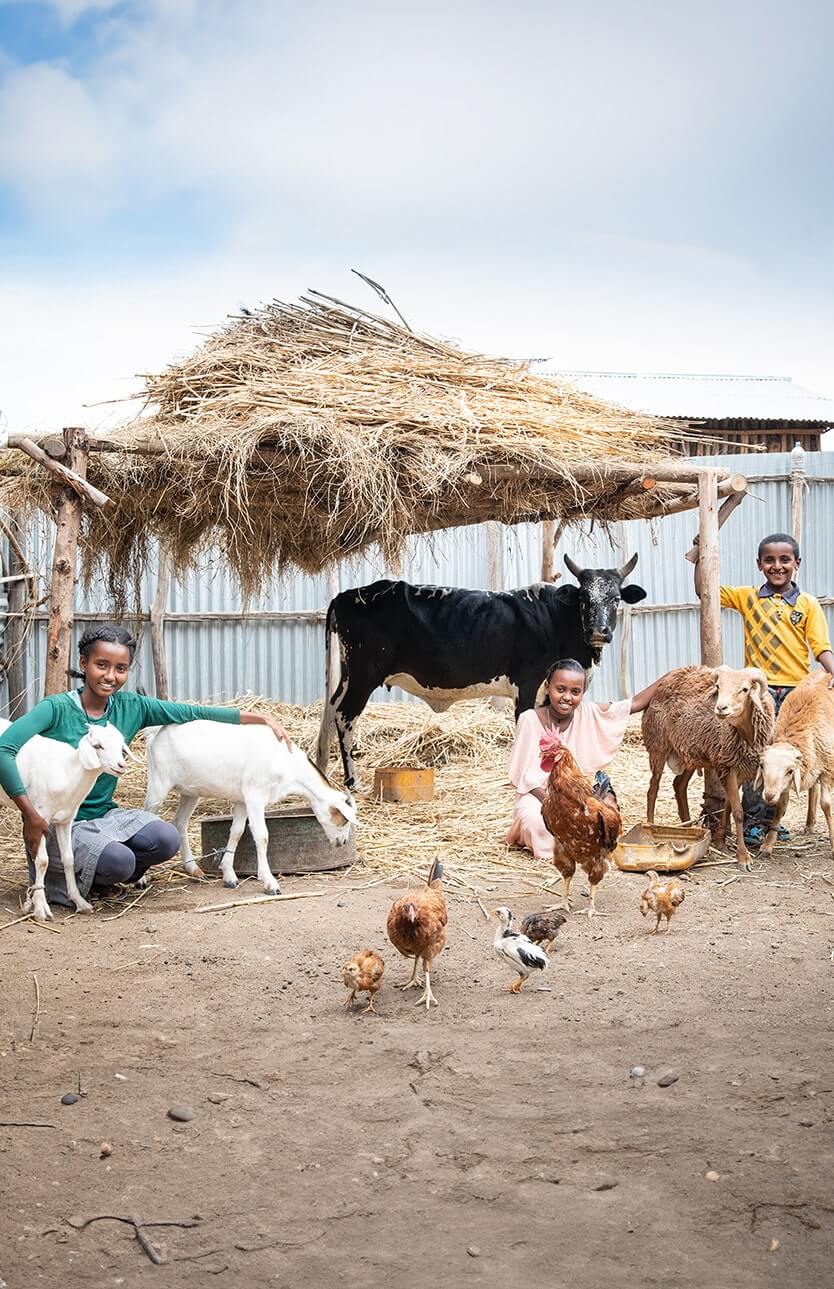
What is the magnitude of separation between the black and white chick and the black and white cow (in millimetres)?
4872

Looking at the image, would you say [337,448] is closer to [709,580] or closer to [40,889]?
[709,580]

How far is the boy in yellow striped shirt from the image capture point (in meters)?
7.55

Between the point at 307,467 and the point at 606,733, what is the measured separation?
99.8 inches

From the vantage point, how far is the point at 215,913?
19.7 ft

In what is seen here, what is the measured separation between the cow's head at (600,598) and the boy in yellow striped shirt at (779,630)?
3.98ft

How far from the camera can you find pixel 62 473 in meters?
6.89

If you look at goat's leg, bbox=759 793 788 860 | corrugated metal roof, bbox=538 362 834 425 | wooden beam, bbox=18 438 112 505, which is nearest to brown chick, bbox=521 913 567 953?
goat's leg, bbox=759 793 788 860

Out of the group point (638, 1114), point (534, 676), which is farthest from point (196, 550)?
point (638, 1114)

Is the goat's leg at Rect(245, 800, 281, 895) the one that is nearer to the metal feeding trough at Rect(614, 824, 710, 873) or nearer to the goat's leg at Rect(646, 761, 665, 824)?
the metal feeding trough at Rect(614, 824, 710, 873)

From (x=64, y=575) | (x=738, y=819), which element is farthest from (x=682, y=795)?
(x=64, y=575)

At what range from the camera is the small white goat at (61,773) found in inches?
221

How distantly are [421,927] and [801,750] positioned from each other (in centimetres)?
314

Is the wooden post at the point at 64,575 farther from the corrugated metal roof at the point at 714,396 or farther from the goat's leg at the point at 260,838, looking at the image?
the corrugated metal roof at the point at 714,396

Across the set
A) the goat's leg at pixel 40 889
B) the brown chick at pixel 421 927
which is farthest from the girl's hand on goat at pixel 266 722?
the brown chick at pixel 421 927
